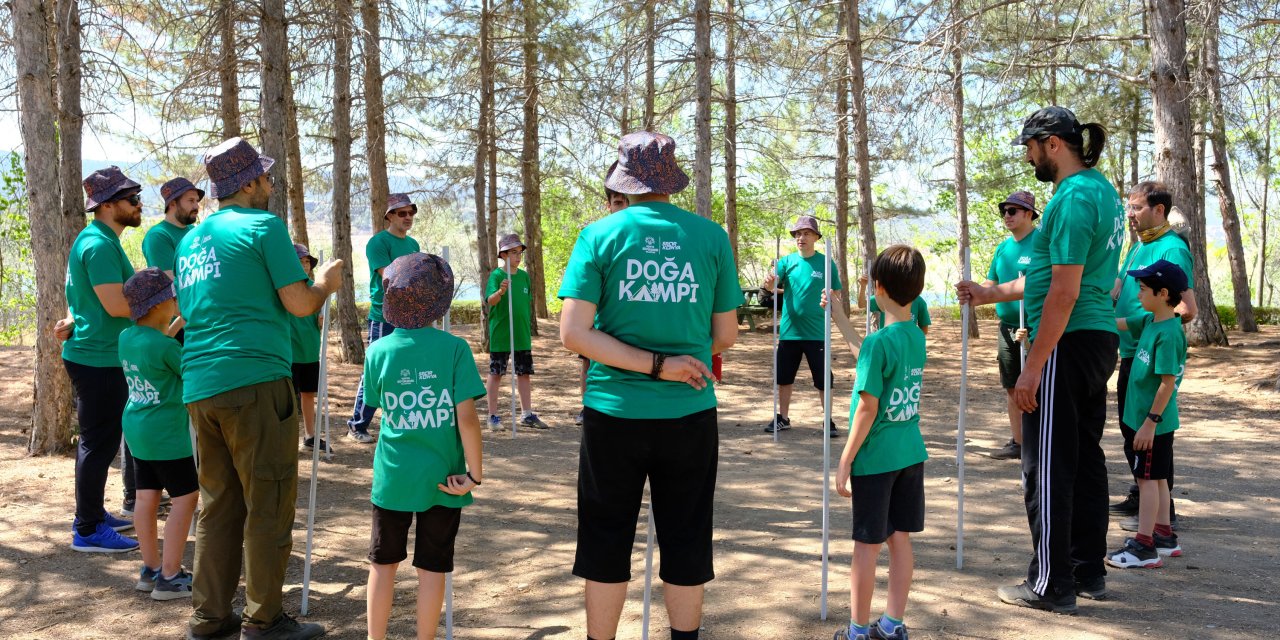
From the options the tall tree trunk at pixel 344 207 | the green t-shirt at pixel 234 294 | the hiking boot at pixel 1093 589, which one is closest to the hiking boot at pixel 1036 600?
the hiking boot at pixel 1093 589

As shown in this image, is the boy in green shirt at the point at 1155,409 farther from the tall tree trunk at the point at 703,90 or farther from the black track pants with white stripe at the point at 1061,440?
the tall tree trunk at the point at 703,90

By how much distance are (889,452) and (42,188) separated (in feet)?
21.8

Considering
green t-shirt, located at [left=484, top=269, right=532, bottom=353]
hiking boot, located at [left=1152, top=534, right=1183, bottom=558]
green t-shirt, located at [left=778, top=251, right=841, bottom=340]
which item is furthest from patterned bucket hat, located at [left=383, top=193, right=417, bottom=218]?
hiking boot, located at [left=1152, top=534, right=1183, bottom=558]

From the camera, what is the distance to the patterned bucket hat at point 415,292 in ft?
10.4

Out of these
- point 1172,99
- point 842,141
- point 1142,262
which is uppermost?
point 842,141

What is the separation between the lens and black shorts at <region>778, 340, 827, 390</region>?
26.9 feet

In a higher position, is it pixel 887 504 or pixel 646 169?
pixel 646 169

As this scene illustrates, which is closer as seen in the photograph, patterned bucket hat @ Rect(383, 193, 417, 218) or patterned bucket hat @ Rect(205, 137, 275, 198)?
patterned bucket hat @ Rect(205, 137, 275, 198)

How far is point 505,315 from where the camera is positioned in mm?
8500

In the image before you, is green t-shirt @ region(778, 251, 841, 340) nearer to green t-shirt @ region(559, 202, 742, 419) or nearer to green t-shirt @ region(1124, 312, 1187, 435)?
green t-shirt @ region(1124, 312, 1187, 435)

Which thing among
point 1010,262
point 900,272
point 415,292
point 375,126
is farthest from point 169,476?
point 375,126

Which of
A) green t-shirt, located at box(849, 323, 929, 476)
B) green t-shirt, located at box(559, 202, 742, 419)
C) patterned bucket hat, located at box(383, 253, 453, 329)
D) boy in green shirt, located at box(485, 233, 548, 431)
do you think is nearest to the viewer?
green t-shirt, located at box(559, 202, 742, 419)

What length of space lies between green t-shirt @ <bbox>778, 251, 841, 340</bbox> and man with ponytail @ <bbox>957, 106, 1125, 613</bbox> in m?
4.14

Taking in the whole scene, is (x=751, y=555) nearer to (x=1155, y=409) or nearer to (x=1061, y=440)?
(x=1061, y=440)
